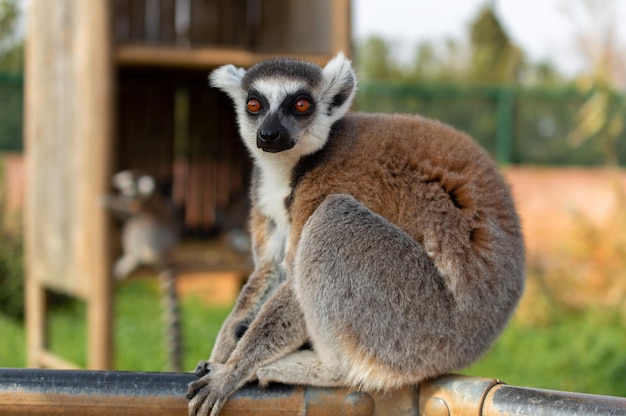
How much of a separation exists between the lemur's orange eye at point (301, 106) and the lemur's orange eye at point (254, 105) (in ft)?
0.45

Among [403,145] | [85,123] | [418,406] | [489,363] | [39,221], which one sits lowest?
[489,363]

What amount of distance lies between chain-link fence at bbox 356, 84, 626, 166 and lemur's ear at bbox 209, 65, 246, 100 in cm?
1272

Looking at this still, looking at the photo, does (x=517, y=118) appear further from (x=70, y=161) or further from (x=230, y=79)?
(x=230, y=79)

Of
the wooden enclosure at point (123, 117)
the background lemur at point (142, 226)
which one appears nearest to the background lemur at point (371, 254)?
the wooden enclosure at point (123, 117)

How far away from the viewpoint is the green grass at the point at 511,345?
7.10 metres

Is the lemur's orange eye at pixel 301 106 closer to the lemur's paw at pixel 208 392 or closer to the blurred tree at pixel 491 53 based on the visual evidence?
the lemur's paw at pixel 208 392

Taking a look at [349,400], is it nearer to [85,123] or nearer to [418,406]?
[418,406]

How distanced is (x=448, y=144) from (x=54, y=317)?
343 inches

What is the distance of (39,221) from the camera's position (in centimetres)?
729

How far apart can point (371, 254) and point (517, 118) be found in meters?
14.0

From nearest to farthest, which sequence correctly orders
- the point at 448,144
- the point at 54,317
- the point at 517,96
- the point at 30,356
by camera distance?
the point at 448,144
the point at 30,356
the point at 54,317
the point at 517,96

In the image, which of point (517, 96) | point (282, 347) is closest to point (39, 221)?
point (282, 347)

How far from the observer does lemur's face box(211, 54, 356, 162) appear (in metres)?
2.82

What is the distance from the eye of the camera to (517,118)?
625 inches
